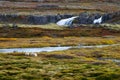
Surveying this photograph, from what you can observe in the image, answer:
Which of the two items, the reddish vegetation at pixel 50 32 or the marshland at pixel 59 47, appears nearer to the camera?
the marshland at pixel 59 47

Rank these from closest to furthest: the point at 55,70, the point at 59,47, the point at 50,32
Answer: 1. the point at 55,70
2. the point at 59,47
3. the point at 50,32

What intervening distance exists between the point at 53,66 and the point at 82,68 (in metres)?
4.74

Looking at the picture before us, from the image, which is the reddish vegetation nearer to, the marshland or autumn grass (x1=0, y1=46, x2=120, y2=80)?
the marshland

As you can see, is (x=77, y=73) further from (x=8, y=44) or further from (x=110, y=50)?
(x=8, y=44)

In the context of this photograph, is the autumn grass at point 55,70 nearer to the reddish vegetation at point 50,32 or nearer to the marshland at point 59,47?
the marshland at point 59,47

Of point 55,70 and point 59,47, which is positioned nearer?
point 55,70

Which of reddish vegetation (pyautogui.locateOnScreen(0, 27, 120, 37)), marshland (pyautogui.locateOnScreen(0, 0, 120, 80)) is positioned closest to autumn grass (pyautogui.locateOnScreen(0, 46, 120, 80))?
marshland (pyautogui.locateOnScreen(0, 0, 120, 80))

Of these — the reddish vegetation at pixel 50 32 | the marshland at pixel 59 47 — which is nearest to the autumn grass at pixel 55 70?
the marshland at pixel 59 47

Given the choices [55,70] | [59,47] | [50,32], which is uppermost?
[55,70]

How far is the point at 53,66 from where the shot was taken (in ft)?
198

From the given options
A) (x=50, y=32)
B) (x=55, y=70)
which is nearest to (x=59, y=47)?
(x=50, y=32)

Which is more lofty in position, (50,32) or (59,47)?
(59,47)

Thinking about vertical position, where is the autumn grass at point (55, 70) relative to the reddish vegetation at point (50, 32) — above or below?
above

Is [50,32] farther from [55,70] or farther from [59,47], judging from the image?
[55,70]
